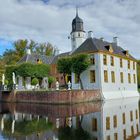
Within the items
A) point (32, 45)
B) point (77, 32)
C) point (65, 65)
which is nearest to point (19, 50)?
point (32, 45)

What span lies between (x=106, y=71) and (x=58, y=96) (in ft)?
25.7

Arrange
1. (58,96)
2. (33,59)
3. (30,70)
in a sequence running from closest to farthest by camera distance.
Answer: (58,96), (30,70), (33,59)

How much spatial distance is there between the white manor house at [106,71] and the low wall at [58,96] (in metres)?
1.90

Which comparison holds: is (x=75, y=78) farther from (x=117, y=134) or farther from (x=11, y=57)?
(x=11, y=57)

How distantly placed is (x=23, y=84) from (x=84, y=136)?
28.7 meters

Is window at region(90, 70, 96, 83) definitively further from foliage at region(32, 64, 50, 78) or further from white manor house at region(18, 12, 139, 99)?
foliage at region(32, 64, 50, 78)

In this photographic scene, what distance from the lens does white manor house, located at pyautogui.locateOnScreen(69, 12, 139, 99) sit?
99.3 ft

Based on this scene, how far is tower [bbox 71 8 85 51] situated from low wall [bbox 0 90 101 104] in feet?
52.4

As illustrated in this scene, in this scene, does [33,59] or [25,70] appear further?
[33,59]

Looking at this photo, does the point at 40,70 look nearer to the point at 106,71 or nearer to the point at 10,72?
the point at 10,72

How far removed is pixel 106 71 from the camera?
3128 cm

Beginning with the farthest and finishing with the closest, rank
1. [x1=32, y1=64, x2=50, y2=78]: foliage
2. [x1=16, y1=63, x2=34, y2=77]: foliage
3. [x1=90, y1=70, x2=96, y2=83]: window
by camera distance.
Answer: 1. [x1=32, y1=64, x2=50, y2=78]: foliage
2. [x1=16, y1=63, x2=34, y2=77]: foliage
3. [x1=90, y1=70, x2=96, y2=83]: window

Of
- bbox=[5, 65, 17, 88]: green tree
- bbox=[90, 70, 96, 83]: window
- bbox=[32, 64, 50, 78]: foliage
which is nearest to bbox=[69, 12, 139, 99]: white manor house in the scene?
bbox=[90, 70, 96, 83]: window

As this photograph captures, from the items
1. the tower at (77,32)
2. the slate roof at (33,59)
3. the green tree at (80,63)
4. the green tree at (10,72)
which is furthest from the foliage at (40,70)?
the green tree at (80,63)
